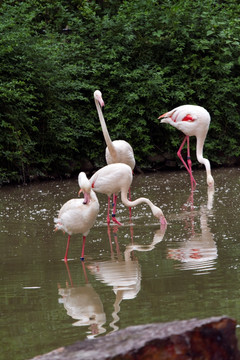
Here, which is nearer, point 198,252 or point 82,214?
point 198,252

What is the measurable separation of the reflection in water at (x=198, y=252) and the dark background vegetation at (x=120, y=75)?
260 inches

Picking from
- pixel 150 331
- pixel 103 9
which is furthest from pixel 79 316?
pixel 103 9

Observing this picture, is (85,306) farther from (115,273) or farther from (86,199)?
(86,199)

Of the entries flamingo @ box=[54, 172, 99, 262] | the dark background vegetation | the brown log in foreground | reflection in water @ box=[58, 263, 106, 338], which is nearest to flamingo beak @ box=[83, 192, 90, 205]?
flamingo @ box=[54, 172, 99, 262]

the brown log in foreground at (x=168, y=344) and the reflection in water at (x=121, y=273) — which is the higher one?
the brown log in foreground at (x=168, y=344)

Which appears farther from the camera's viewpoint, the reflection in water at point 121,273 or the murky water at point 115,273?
the reflection in water at point 121,273

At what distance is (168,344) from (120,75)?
11.6 meters

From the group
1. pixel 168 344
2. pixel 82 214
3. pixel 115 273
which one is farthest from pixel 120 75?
pixel 168 344

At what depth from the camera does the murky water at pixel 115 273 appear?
4.06 metres

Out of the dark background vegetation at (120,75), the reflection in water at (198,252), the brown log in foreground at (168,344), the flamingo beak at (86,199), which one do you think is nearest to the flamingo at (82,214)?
the flamingo beak at (86,199)

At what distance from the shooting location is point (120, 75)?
13930 millimetres

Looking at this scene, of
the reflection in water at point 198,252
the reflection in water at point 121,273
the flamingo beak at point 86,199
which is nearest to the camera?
the reflection in water at point 121,273

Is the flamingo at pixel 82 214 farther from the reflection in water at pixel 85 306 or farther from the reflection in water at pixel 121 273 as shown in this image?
the reflection in water at pixel 85 306

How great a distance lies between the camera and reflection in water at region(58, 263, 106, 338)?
408 cm
